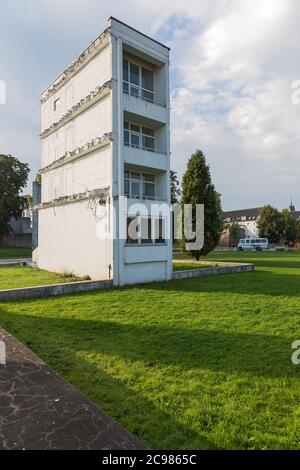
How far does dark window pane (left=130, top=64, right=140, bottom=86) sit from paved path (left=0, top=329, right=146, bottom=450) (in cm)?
1406

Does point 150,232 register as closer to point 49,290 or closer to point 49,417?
point 49,290

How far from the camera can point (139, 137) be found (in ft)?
52.1

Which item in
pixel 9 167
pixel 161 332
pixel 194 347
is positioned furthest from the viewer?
pixel 9 167

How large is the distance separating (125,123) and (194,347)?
11986 mm

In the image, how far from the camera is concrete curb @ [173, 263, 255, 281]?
1590 centimetres

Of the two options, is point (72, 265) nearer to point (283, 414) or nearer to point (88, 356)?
point (88, 356)

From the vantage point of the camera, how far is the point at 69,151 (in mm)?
17281

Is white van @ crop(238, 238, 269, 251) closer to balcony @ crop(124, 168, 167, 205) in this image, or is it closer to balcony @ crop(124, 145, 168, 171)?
balcony @ crop(124, 168, 167, 205)

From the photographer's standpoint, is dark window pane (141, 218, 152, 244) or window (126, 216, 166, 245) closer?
window (126, 216, 166, 245)

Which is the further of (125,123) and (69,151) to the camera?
(69,151)

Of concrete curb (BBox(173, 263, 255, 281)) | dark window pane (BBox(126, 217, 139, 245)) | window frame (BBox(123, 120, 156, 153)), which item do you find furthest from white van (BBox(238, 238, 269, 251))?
dark window pane (BBox(126, 217, 139, 245))

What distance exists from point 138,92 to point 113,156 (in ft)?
13.5

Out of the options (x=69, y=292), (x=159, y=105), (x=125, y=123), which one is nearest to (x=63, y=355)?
(x=69, y=292)

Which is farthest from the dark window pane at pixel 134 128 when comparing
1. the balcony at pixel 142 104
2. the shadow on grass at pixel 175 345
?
the shadow on grass at pixel 175 345
